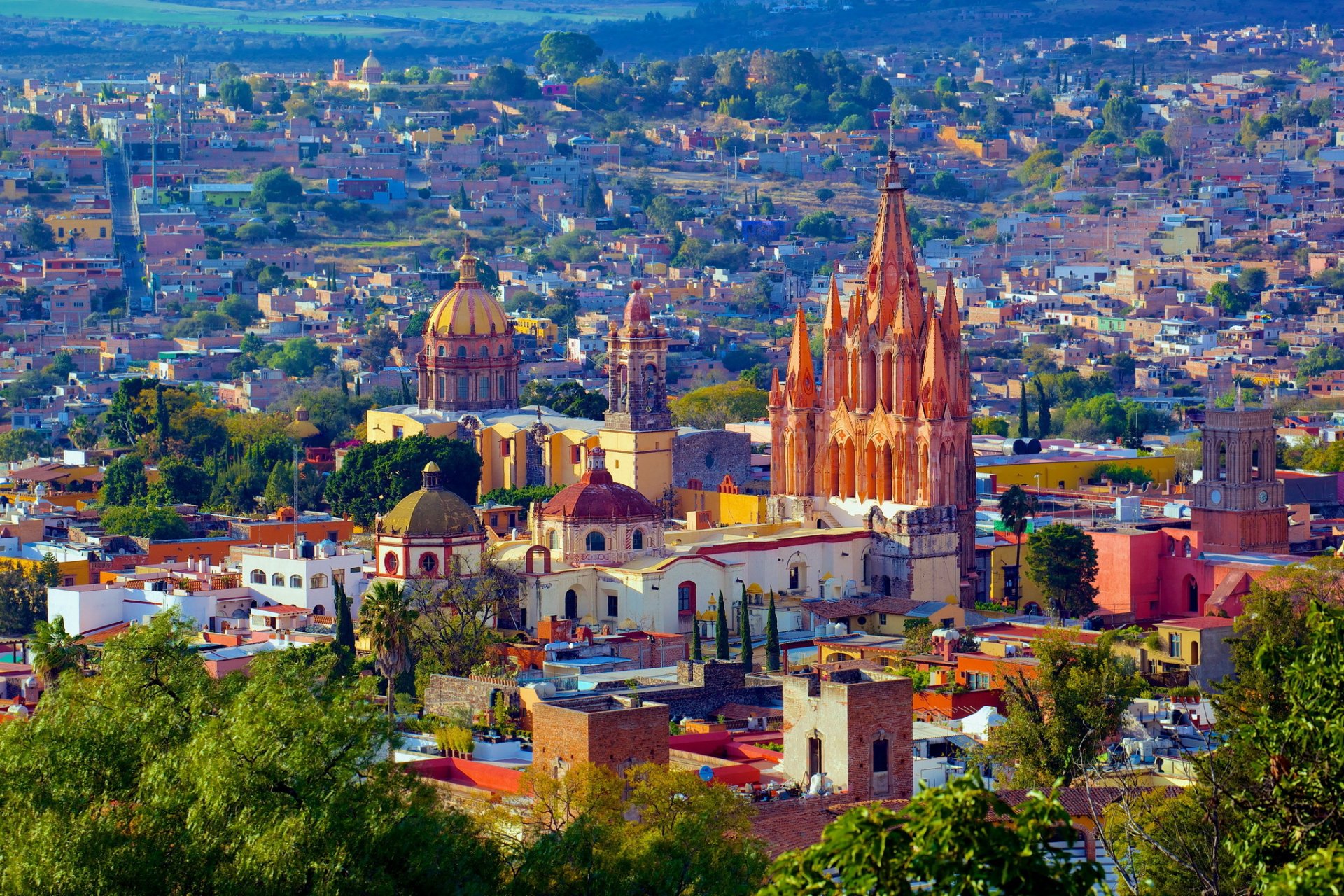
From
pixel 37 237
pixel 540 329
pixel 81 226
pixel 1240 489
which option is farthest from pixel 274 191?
pixel 1240 489

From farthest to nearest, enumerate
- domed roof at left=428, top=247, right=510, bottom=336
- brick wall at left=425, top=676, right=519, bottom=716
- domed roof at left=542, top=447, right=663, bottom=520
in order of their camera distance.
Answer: domed roof at left=428, top=247, right=510, bottom=336 < domed roof at left=542, top=447, right=663, bottom=520 < brick wall at left=425, top=676, right=519, bottom=716

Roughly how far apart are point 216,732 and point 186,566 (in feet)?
133

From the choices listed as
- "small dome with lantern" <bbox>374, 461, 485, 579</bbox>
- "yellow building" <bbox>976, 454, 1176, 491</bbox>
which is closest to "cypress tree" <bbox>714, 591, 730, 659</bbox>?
"small dome with lantern" <bbox>374, 461, 485, 579</bbox>

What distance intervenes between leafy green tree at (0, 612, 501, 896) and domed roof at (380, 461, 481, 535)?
30.8 metres

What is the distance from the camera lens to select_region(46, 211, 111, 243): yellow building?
154 meters

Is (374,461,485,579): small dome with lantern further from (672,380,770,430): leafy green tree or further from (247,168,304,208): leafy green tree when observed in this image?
(247,168,304,208): leafy green tree

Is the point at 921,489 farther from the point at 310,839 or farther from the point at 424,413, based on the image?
the point at 310,839

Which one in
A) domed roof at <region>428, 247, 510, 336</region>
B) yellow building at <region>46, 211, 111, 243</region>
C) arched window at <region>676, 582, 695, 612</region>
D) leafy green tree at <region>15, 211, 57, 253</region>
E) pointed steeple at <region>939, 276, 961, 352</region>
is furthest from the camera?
yellow building at <region>46, 211, 111, 243</region>

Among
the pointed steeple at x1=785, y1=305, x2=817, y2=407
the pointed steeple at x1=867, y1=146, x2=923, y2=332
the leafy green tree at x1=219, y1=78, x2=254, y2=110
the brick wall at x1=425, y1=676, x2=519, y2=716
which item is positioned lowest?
the brick wall at x1=425, y1=676, x2=519, y2=716

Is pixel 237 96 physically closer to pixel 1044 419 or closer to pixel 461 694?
pixel 1044 419

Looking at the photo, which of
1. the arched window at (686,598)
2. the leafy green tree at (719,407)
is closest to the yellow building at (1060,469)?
the leafy green tree at (719,407)

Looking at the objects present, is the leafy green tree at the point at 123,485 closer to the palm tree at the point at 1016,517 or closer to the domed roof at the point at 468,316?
the domed roof at the point at 468,316

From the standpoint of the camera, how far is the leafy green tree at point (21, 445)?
10075 cm

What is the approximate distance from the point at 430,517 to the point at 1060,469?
27.0 metres
